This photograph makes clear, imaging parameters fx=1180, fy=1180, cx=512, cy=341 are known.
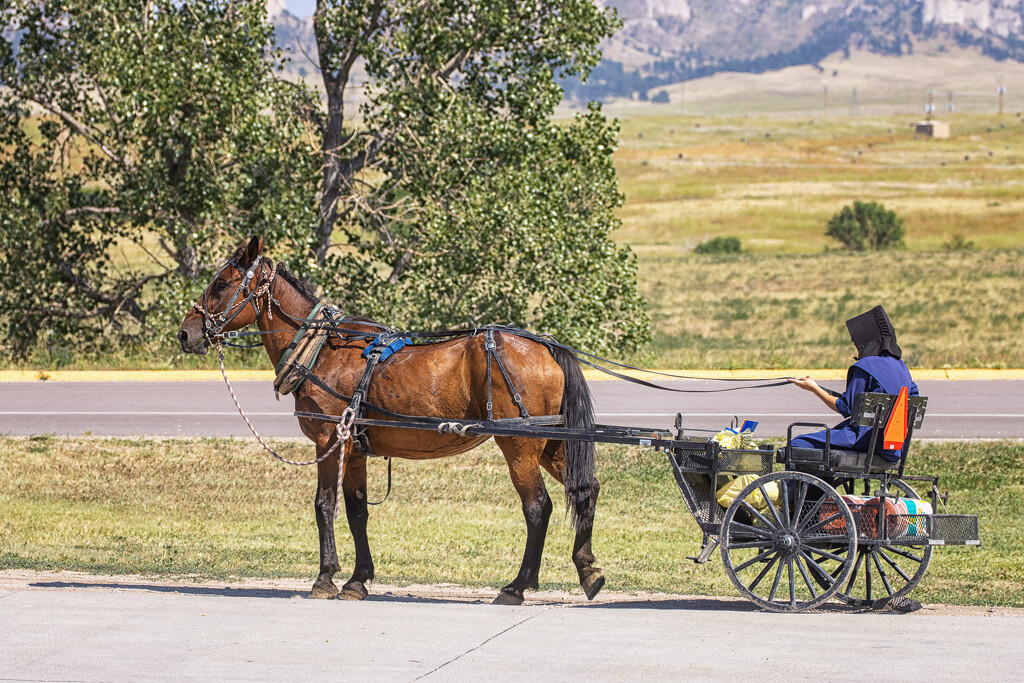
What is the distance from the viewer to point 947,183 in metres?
104

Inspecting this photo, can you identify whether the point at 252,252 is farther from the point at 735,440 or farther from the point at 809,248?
the point at 809,248

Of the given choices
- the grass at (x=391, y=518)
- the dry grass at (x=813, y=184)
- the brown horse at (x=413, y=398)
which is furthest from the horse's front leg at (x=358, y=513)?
the dry grass at (x=813, y=184)

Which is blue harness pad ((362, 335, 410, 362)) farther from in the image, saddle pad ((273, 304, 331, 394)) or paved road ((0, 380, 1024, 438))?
paved road ((0, 380, 1024, 438))

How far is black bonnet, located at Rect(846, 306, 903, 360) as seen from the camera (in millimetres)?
7305

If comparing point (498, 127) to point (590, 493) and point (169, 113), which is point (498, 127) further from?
point (590, 493)

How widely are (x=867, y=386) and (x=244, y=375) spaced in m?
13.5

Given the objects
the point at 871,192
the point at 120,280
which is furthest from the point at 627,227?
the point at 120,280

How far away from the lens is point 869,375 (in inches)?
286

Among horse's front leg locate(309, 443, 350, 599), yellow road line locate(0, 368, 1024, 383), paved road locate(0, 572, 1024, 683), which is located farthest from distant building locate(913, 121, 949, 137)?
paved road locate(0, 572, 1024, 683)

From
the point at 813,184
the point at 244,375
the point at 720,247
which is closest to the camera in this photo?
the point at 244,375

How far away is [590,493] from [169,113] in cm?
1311

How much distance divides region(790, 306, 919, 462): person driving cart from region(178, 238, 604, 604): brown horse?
1.60 metres

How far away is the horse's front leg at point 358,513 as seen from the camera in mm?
8336

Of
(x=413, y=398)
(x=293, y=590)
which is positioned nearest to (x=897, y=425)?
(x=413, y=398)
